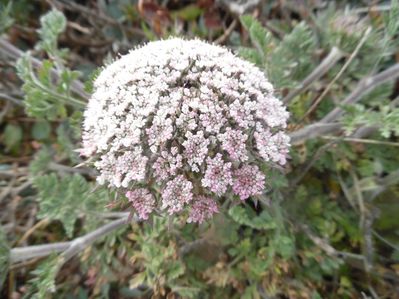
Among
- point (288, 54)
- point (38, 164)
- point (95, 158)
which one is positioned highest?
point (288, 54)

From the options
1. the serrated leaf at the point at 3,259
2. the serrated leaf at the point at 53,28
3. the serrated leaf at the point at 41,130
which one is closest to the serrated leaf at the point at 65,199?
the serrated leaf at the point at 3,259

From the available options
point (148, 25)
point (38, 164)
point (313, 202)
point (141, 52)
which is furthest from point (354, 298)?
point (148, 25)

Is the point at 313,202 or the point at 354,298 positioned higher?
the point at 313,202

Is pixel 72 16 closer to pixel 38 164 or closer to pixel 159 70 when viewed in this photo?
pixel 38 164

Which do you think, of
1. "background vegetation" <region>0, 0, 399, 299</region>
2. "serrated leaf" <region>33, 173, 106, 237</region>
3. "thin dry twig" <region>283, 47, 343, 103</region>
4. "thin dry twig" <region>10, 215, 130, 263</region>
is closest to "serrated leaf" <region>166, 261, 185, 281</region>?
"background vegetation" <region>0, 0, 399, 299</region>

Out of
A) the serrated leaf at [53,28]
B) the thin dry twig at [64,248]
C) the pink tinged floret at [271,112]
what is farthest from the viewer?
the serrated leaf at [53,28]

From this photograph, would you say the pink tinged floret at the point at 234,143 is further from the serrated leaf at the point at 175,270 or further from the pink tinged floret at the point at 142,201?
the serrated leaf at the point at 175,270

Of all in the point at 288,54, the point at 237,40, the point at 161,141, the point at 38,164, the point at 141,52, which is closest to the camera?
the point at 161,141
